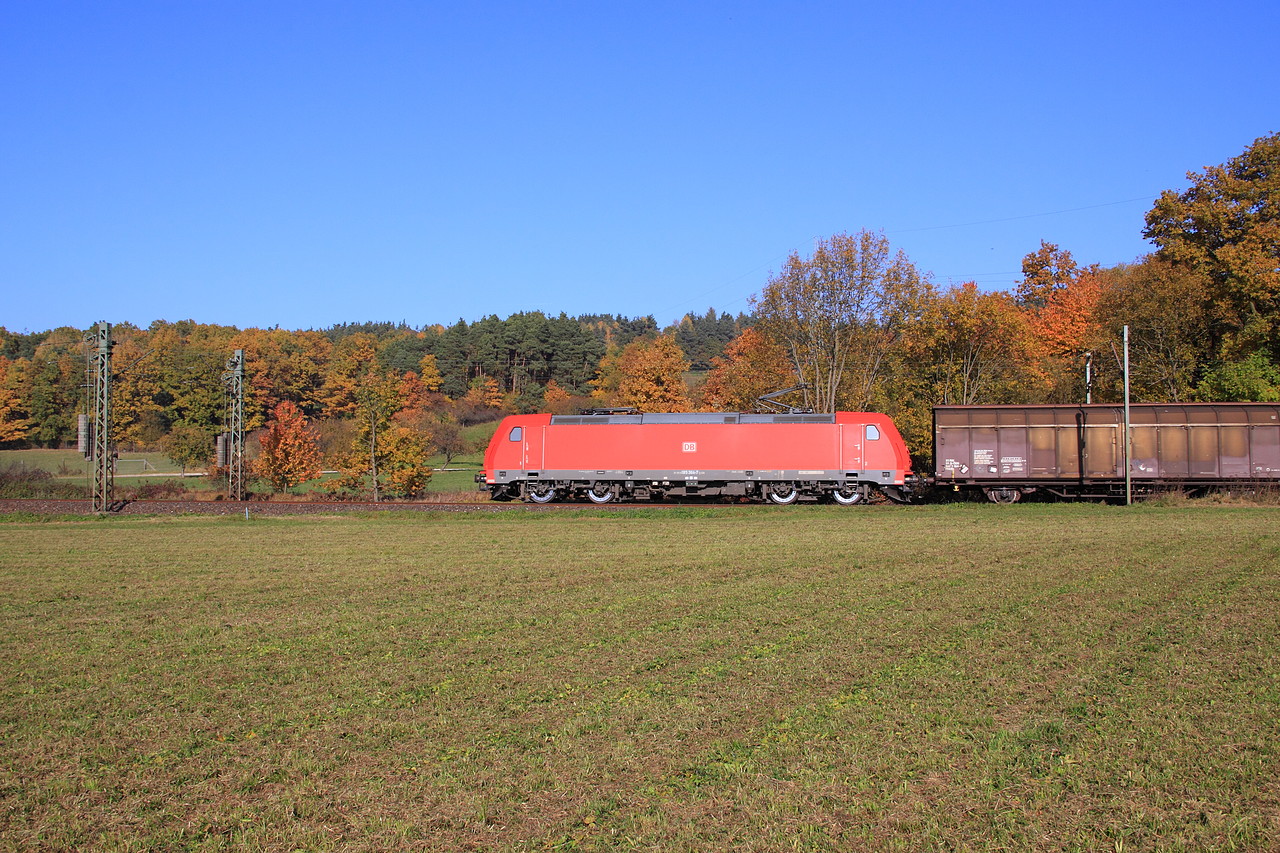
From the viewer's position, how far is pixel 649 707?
748 centimetres

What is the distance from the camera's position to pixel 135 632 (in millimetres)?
10539

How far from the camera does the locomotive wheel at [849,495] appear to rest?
31.5 metres

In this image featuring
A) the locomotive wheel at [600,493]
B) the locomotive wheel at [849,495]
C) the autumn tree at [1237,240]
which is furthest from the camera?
the autumn tree at [1237,240]

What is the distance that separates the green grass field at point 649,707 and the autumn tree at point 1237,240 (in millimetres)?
28777

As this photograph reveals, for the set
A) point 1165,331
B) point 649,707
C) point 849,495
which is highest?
point 1165,331

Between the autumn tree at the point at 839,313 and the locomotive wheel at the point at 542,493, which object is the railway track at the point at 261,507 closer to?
the locomotive wheel at the point at 542,493

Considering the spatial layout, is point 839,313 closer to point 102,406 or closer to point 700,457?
point 700,457

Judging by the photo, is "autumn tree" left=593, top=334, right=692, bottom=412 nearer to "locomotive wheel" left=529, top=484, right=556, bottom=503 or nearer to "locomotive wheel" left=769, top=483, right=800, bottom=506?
"locomotive wheel" left=529, top=484, right=556, bottom=503

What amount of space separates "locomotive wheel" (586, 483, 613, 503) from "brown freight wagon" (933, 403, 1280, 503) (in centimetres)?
1098

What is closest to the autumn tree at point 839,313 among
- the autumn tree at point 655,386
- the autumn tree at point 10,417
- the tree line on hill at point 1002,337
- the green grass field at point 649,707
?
the tree line on hill at point 1002,337

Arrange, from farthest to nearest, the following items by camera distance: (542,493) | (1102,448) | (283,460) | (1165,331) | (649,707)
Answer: (1165,331) < (283,460) < (542,493) < (1102,448) < (649,707)

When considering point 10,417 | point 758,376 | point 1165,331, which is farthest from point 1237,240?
point 10,417

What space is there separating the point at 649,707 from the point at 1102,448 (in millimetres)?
27269

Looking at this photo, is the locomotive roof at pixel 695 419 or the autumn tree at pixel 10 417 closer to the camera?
the locomotive roof at pixel 695 419
